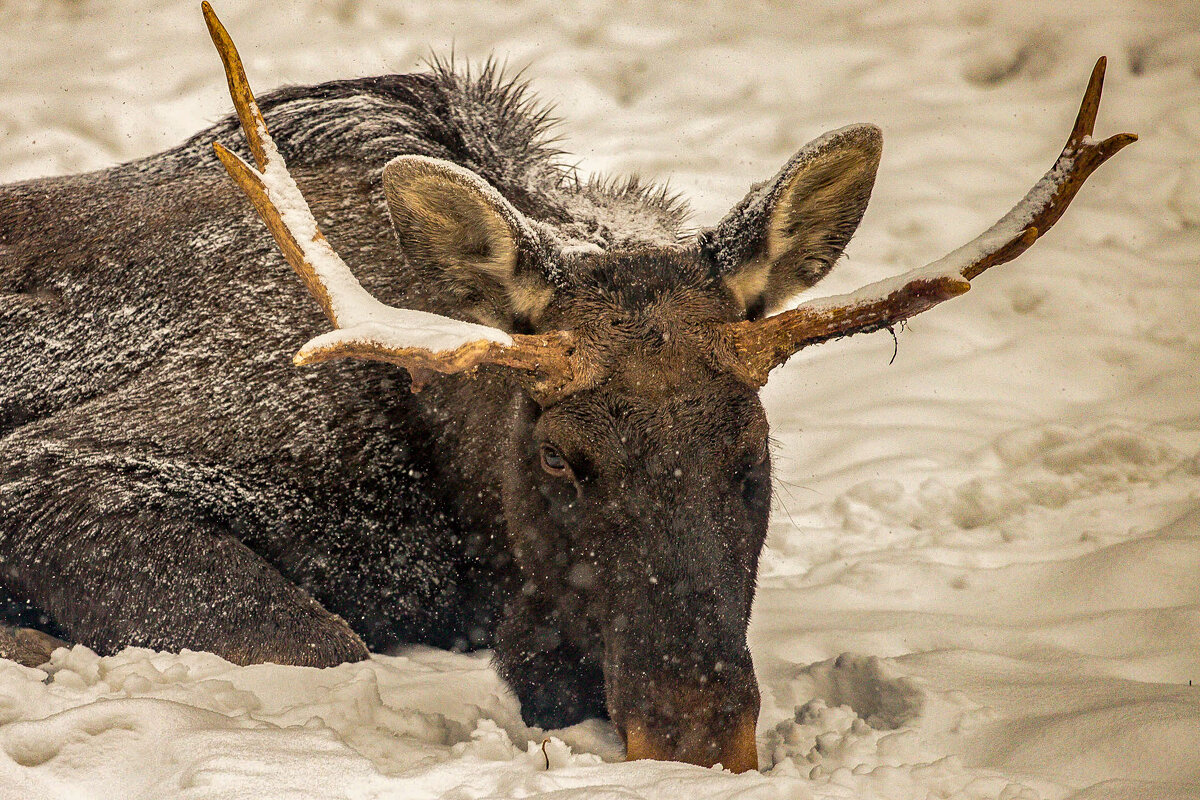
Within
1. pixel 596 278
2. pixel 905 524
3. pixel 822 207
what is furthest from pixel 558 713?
pixel 905 524

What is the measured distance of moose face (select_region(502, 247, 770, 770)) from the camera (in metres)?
1.96

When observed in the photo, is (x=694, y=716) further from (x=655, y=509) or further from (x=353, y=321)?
(x=353, y=321)

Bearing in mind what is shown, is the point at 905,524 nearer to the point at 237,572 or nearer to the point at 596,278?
the point at 596,278

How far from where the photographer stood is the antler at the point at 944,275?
7.06 ft

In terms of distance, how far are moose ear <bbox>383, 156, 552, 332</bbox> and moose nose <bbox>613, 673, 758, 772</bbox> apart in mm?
1060

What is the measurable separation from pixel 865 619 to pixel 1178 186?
15.4ft

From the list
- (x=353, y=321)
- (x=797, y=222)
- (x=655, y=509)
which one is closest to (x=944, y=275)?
(x=797, y=222)

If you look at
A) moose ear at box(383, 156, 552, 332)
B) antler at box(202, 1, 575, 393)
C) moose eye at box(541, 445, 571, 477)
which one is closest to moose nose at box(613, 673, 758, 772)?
moose eye at box(541, 445, 571, 477)

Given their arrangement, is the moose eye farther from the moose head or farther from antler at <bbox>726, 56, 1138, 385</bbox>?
antler at <bbox>726, 56, 1138, 385</bbox>

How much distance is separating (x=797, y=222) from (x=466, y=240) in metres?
0.91

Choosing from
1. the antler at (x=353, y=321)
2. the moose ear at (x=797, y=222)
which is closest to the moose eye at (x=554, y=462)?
the antler at (x=353, y=321)

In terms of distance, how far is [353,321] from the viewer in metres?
1.95

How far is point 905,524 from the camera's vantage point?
3826 mm

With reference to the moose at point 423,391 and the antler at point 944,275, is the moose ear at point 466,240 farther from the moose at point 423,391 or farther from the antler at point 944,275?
the antler at point 944,275
